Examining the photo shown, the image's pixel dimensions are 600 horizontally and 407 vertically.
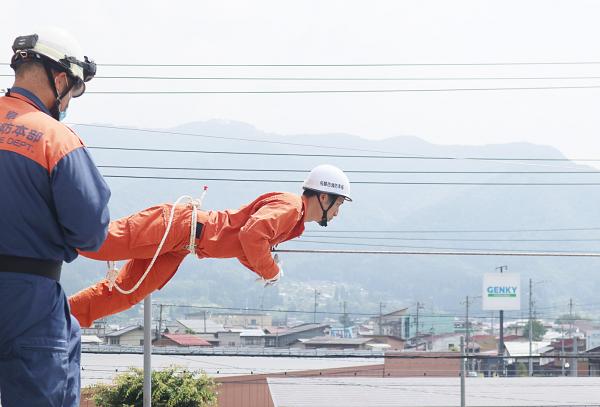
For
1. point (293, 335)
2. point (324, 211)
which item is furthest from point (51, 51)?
point (293, 335)

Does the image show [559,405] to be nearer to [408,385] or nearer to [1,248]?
[408,385]

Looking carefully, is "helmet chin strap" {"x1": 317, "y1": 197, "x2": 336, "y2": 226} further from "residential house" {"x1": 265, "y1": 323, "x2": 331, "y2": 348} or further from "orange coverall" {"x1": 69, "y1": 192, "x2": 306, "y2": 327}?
"residential house" {"x1": 265, "y1": 323, "x2": 331, "y2": 348}

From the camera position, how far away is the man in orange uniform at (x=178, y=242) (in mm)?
5156

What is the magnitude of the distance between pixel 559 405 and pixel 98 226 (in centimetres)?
3398

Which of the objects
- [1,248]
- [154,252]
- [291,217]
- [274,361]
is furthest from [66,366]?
[274,361]

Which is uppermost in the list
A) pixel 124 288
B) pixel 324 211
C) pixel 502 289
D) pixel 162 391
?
pixel 502 289

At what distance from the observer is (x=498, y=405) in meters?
35.4

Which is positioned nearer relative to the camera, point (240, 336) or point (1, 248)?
point (1, 248)

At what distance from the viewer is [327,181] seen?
630 cm

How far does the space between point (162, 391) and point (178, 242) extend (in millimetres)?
10475

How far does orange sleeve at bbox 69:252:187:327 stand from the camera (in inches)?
202

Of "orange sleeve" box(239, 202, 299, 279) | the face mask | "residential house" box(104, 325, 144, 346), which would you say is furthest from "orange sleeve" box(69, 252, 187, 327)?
"residential house" box(104, 325, 144, 346)

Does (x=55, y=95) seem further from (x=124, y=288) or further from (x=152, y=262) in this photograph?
(x=124, y=288)

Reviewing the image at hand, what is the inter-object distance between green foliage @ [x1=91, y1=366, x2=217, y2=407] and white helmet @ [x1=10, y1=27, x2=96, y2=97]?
40.8 feet
